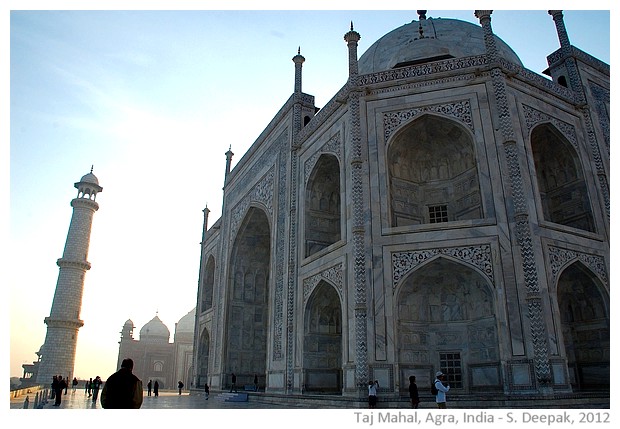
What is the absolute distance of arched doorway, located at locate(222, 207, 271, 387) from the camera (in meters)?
22.1

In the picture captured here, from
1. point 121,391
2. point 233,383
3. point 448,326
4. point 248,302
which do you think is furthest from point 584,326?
point 248,302

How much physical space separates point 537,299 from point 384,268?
3.61 metres

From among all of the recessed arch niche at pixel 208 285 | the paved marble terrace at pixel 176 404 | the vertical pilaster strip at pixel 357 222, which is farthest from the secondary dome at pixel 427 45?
the recessed arch niche at pixel 208 285

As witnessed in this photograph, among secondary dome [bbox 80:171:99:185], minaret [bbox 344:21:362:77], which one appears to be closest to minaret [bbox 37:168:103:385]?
secondary dome [bbox 80:171:99:185]

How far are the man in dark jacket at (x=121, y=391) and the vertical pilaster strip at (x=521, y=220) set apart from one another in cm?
924

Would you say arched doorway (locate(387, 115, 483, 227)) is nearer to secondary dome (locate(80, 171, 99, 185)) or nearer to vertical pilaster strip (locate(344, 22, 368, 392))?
vertical pilaster strip (locate(344, 22, 368, 392))

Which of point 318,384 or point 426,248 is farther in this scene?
point 318,384

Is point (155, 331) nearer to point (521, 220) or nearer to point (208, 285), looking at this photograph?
point (208, 285)

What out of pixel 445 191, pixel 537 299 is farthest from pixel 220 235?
pixel 537 299

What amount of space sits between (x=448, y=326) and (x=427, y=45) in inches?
407

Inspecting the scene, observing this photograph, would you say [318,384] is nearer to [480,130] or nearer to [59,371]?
[480,130]

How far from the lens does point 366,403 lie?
11211mm

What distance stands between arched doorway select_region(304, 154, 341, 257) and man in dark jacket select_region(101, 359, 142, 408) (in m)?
11.7

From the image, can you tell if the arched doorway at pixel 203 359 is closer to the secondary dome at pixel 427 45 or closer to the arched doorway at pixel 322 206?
the arched doorway at pixel 322 206
